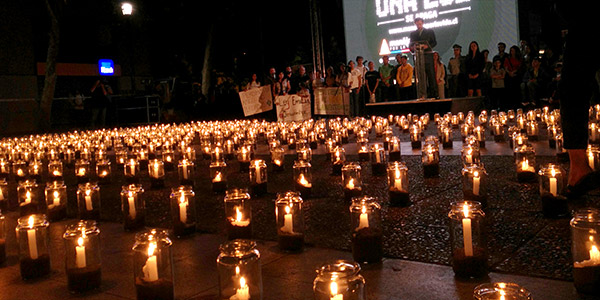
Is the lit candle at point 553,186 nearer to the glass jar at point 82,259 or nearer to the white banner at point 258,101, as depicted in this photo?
the glass jar at point 82,259

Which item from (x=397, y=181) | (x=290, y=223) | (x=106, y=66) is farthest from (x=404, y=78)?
(x=106, y=66)

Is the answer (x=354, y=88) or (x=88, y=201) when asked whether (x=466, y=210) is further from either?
(x=354, y=88)

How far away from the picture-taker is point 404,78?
15.5m

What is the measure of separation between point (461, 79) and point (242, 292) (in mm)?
14177

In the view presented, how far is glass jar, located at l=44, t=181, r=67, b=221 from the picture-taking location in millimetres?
4570

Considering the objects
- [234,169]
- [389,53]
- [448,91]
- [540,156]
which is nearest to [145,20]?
[389,53]

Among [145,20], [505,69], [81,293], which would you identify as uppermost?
[145,20]

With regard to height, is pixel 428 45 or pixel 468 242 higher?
pixel 428 45

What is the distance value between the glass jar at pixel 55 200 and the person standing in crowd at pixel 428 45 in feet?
34.8

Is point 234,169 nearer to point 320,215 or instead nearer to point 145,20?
point 320,215

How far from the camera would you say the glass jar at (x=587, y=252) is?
224 cm

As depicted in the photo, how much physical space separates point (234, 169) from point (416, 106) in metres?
8.15

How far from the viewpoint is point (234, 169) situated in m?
7.13

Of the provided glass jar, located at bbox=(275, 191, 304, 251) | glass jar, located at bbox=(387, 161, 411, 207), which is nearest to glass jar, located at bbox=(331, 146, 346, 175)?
glass jar, located at bbox=(387, 161, 411, 207)
